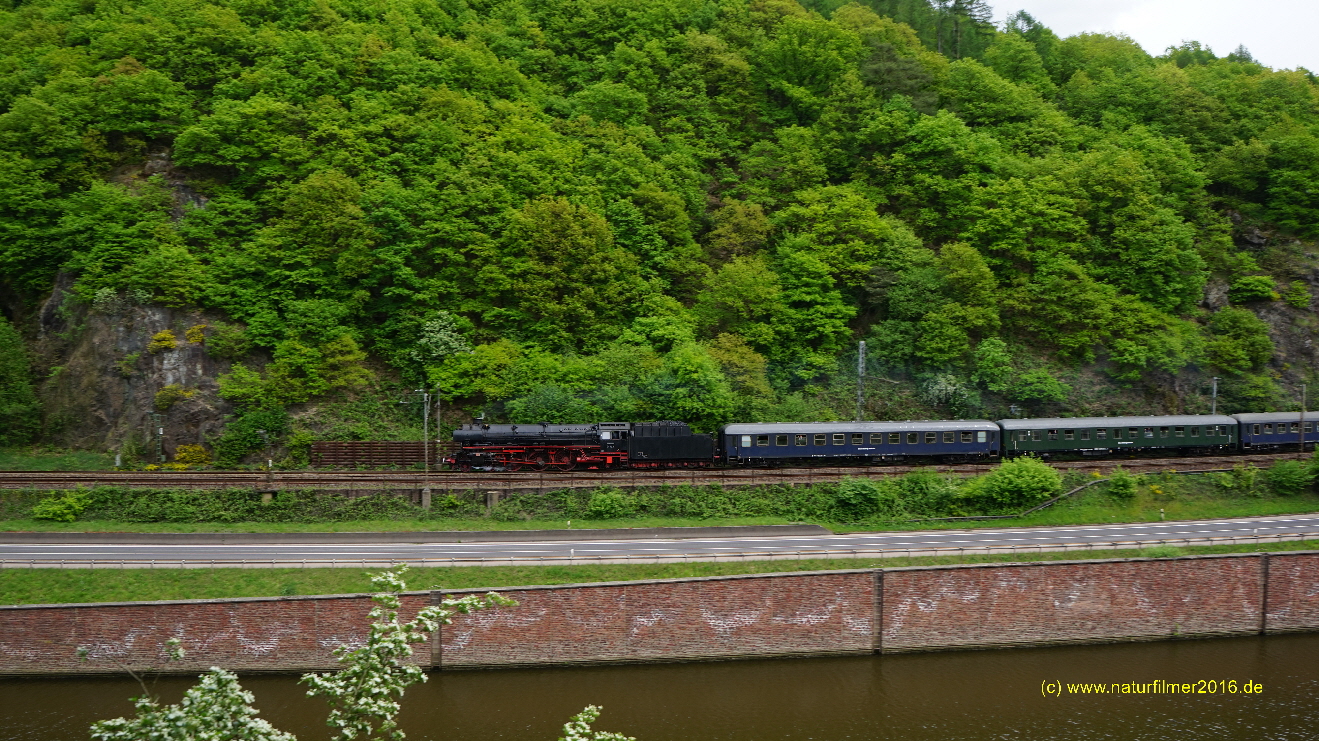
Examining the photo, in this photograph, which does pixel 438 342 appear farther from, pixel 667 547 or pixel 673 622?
pixel 673 622

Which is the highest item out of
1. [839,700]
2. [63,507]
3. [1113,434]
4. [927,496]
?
[1113,434]

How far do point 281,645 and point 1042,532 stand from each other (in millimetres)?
29985

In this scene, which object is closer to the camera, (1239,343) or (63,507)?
(63,507)

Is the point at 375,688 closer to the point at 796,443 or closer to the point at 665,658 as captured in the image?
the point at 665,658

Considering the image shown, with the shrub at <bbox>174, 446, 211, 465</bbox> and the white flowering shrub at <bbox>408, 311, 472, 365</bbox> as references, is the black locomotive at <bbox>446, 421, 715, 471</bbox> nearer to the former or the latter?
the white flowering shrub at <bbox>408, 311, 472, 365</bbox>

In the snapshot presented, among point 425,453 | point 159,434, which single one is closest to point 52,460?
point 159,434

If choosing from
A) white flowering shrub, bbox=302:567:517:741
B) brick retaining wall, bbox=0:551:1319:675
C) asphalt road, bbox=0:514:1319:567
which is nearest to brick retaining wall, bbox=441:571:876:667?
brick retaining wall, bbox=0:551:1319:675

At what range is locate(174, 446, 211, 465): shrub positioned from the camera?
40.9 metres

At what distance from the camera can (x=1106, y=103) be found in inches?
2633

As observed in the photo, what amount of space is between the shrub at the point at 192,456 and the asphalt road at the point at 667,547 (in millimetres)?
7878

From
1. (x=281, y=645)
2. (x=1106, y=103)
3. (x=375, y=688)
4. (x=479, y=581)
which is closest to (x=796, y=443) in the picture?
(x=479, y=581)

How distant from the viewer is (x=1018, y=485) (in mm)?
38125

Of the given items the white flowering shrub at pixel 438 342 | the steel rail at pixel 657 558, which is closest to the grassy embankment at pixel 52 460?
the steel rail at pixel 657 558

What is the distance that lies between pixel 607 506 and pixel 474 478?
624 cm
